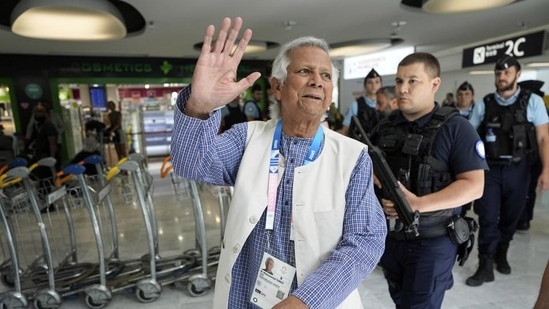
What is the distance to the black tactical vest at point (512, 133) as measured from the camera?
2.68 metres

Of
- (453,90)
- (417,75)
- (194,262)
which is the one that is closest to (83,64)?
(194,262)

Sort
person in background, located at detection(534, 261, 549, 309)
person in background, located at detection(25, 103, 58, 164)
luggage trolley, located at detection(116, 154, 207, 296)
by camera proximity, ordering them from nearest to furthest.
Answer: person in background, located at detection(534, 261, 549, 309)
luggage trolley, located at detection(116, 154, 207, 296)
person in background, located at detection(25, 103, 58, 164)

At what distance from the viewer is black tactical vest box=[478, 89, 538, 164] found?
2684 millimetres

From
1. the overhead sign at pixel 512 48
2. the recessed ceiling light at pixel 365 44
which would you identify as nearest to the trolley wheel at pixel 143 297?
the overhead sign at pixel 512 48

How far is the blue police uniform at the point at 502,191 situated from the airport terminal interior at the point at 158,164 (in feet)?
0.89

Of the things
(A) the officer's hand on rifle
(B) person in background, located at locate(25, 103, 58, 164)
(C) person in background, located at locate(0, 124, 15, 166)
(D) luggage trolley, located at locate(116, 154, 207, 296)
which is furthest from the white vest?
(C) person in background, located at locate(0, 124, 15, 166)

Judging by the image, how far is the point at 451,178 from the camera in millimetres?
1654

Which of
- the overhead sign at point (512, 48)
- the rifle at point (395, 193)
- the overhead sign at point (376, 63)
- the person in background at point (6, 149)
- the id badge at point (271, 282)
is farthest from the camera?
the overhead sign at point (376, 63)

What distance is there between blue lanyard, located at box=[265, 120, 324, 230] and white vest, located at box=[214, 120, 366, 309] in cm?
1

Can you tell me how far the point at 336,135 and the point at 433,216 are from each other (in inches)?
32.9

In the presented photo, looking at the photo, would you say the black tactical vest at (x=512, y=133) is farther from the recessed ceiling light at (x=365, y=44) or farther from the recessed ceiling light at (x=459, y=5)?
the recessed ceiling light at (x=365, y=44)

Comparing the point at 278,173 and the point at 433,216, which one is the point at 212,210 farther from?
the point at 278,173

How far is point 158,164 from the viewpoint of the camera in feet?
31.9

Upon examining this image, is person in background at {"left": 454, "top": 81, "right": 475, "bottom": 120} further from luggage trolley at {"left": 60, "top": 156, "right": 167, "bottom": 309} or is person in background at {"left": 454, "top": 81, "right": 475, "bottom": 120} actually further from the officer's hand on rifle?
luggage trolley at {"left": 60, "top": 156, "right": 167, "bottom": 309}
